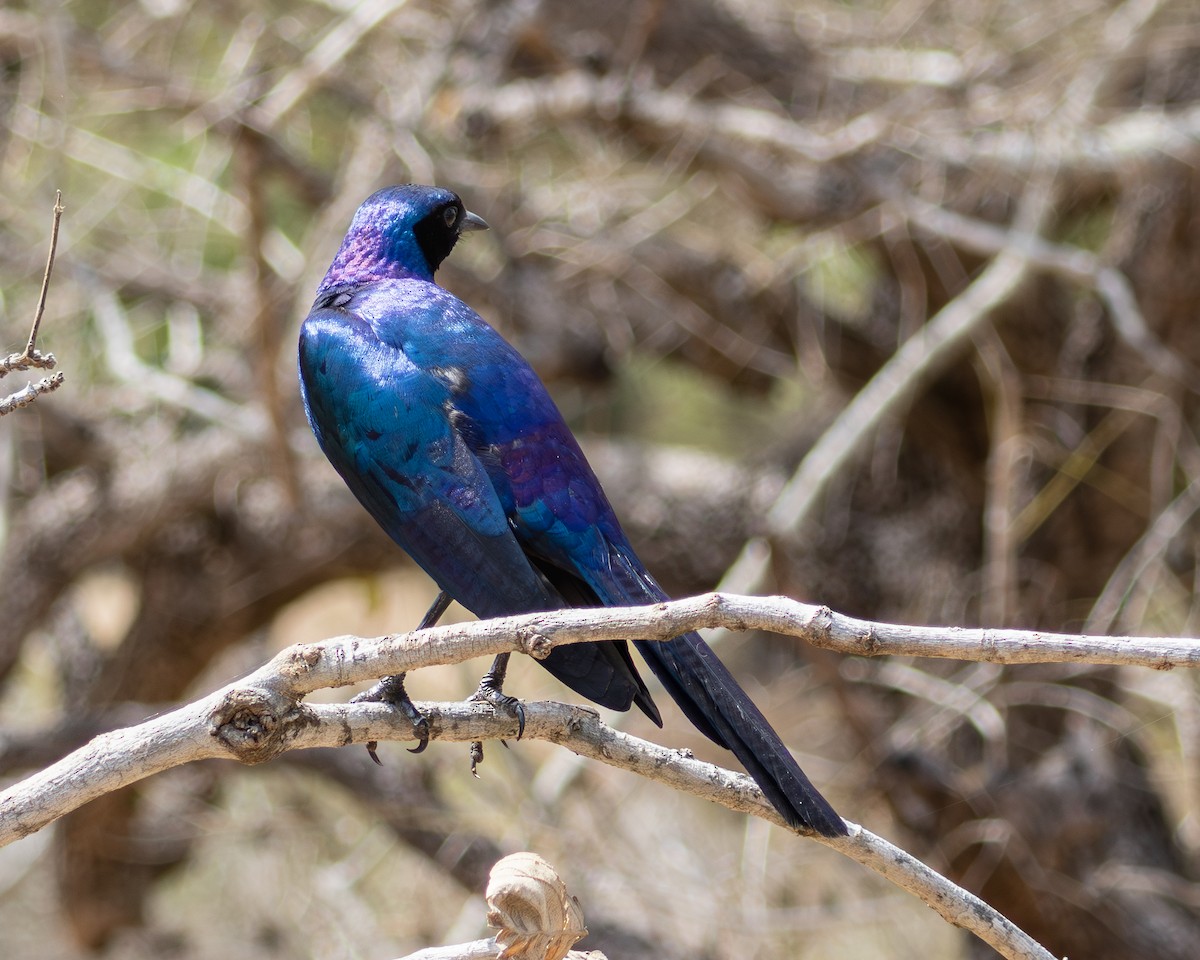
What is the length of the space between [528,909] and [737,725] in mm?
455

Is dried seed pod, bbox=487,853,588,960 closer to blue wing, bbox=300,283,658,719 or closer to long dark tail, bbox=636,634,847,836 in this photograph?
long dark tail, bbox=636,634,847,836

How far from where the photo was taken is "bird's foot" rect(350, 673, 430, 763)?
222 centimetres

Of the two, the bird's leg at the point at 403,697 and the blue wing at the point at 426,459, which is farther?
the blue wing at the point at 426,459

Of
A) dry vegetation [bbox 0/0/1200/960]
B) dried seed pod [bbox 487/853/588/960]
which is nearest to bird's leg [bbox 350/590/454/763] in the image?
dried seed pod [bbox 487/853/588/960]

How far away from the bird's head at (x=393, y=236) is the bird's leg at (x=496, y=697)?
0.94 metres

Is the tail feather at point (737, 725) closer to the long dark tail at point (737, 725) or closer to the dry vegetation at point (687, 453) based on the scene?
the long dark tail at point (737, 725)

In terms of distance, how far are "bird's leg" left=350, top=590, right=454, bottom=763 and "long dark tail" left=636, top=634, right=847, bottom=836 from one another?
13.9 inches

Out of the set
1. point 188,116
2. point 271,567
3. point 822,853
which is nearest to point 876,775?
point 822,853

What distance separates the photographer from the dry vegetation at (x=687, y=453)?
469 centimetres

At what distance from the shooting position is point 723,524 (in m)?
5.38

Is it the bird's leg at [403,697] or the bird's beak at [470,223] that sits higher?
the bird's beak at [470,223]

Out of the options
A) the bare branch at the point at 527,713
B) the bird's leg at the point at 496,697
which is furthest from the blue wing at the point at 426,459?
the bare branch at the point at 527,713

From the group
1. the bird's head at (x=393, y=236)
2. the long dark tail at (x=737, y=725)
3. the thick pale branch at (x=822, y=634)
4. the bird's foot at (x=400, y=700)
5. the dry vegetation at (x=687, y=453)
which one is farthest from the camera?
the dry vegetation at (x=687, y=453)

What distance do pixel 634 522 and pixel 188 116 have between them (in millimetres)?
2083
